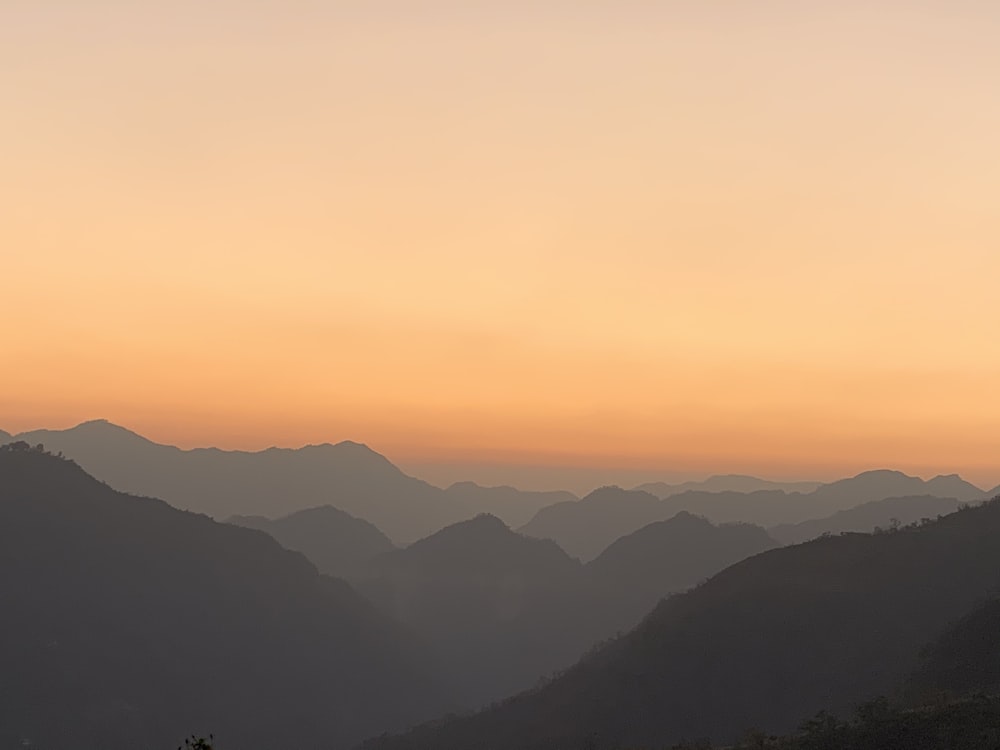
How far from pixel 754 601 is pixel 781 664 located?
17676 millimetres

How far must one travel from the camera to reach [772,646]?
11919 centimetres

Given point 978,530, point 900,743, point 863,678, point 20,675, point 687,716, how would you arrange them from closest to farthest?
point 900,743, point 863,678, point 687,716, point 978,530, point 20,675

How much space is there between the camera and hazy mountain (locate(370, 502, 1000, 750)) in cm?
10831

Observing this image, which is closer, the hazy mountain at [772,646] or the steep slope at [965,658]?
the steep slope at [965,658]

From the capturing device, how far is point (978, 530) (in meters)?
130

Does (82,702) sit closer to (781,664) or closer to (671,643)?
(671,643)

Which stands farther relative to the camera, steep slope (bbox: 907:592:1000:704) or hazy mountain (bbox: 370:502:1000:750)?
hazy mountain (bbox: 370:502:1000:750)

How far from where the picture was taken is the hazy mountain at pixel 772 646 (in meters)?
A: 108

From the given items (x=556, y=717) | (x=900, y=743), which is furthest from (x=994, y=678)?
(x=556, y=717)

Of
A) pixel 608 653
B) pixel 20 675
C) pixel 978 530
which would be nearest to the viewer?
pixel 978 530

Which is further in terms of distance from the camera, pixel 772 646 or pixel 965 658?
pixel 772 646

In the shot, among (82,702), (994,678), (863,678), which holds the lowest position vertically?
(82,702)

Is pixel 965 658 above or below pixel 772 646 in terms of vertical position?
above

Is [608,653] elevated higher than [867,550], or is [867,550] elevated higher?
[867,550]
